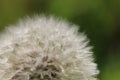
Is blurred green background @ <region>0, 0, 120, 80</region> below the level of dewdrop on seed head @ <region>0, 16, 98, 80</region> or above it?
above

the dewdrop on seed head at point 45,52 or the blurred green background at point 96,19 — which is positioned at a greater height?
the blurred green background at point 96,19

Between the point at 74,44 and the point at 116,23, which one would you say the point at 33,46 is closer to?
the point at 74,44

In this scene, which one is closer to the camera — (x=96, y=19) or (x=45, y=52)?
(x=45, y=52)

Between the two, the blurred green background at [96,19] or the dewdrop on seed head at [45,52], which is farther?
the blurred green background at [96,19]

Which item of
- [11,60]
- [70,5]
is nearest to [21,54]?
[11,60]

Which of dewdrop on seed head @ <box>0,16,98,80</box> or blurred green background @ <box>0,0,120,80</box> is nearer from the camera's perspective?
dewdrop on seed head @ <box>0,16,98,80</box>
